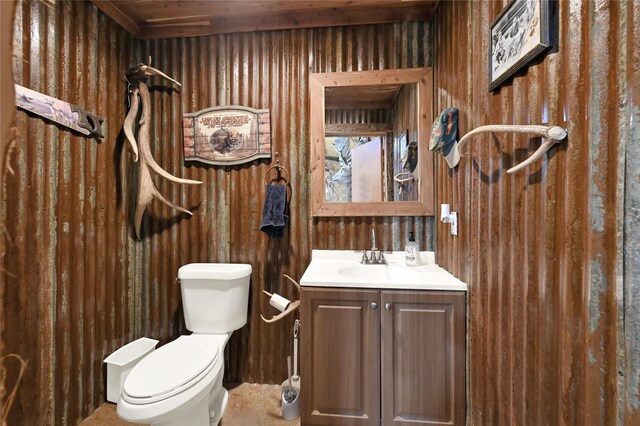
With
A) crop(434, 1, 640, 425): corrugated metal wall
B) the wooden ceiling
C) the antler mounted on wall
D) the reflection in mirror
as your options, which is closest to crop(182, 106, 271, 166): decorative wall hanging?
the antler mounted on wall

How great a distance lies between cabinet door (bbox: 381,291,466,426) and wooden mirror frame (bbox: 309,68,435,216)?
68 centimetres

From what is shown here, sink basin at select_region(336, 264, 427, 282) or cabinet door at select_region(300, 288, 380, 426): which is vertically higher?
sink basin at select_region(336, 264, 427, 282)

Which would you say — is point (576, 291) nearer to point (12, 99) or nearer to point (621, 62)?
point (621, 62)

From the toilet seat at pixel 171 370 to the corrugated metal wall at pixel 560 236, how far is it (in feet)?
4.39

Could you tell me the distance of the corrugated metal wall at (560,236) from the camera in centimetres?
67

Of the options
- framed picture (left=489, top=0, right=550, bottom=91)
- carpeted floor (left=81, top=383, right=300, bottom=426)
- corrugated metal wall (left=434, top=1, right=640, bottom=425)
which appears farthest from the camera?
carpeted floor (left=81, top=383, right=300, bottom=426)

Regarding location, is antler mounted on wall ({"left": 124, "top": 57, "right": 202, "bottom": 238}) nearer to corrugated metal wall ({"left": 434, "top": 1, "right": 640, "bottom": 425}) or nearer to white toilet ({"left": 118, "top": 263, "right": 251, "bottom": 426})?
white toilet ({"left": 118, "top": 263, "right": 251, "bottom": 426})

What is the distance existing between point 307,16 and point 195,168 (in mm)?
1343

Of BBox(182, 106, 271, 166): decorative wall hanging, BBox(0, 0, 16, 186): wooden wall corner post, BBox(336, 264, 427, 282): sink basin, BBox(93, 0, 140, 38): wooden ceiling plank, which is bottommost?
BBox(336, 264, 427, 282): sink basin

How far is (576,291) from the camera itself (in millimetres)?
775

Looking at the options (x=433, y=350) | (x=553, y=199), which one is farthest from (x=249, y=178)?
(x=553, y=199)

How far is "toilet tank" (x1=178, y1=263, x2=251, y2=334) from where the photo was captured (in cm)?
183

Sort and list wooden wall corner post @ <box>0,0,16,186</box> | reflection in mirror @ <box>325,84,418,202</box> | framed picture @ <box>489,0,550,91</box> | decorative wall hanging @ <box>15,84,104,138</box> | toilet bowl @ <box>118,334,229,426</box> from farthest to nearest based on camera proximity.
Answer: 1. reflection in mirror @ <box>325,84,418,202</box>
2. decorative wall hanging @ <box>15,84,104,138</box>
3. toilet bowl @ <box>118,334,229,426</box>
4. framed picture @ <box>489,0,550,91</box>
5. wooden wall corner post @ <box>0,0,16,186</box>

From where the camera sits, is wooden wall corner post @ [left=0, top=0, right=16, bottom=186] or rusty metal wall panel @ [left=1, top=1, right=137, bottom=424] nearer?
wooden wall corner post @ [left=0, top=0, right=16, bottom=186]
